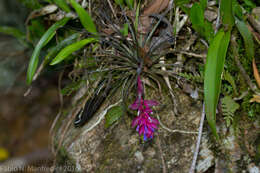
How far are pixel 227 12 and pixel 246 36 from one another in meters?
0.20

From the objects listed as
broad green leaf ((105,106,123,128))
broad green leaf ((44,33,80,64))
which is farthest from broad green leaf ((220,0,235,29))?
broad green leaf ((44,33,80,64))

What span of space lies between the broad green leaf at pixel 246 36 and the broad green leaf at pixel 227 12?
95 mm

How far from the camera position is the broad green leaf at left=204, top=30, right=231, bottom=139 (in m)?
0.97

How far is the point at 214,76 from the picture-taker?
1018 millimetres

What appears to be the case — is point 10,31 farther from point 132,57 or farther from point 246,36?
point 246,36

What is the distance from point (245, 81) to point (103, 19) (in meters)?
0.92

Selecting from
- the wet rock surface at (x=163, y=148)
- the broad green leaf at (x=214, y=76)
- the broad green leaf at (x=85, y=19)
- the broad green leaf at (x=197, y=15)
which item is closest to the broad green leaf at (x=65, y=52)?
the broad green leaf at (x=85, y=19)

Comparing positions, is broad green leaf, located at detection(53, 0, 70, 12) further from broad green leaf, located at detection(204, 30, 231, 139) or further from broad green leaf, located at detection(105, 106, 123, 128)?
broad green leaf, located at detection(204, 30, 231, 139)

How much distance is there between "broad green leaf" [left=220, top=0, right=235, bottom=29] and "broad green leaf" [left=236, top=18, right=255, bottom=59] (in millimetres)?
95

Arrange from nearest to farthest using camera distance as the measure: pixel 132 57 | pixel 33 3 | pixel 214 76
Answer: pixel 214 76
pixel 132 57
pixel 33 3

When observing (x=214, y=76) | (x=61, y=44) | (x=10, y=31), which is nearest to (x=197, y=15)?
(x=214, y=76)

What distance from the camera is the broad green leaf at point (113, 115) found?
1.25 m

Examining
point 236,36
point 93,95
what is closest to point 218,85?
point 236,36

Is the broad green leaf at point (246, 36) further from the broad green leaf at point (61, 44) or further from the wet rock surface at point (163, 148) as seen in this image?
the broad green leaf at point (61, 44)
